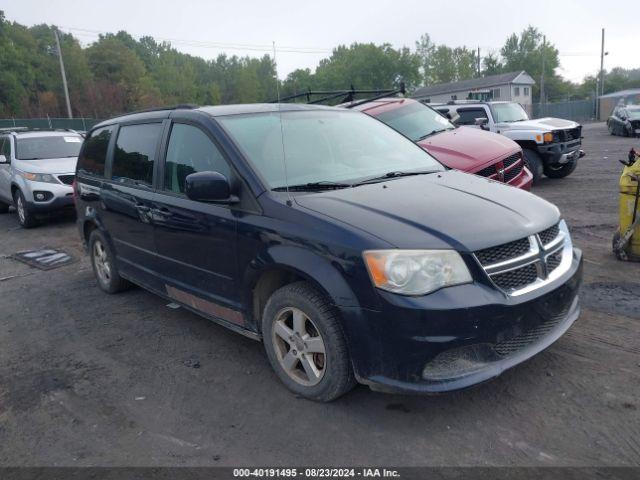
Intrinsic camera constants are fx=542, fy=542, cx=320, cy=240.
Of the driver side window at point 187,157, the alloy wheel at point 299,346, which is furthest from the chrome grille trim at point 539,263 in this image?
the driver side window at point 187,157

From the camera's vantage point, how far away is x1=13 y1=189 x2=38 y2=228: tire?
9.84 metres

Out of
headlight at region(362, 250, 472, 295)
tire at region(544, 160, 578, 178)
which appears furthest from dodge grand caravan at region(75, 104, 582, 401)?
tire at region(544, 160, 578, 178)

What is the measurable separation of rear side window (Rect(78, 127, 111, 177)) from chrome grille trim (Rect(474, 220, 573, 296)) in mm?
4052

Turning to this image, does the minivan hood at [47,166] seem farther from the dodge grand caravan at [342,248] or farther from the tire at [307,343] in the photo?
the tire at [307,343]

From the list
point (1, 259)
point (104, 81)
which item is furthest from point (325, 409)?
point (104, 81)

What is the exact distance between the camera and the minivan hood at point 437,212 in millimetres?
2932

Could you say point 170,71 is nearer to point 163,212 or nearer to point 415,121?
point 415,121

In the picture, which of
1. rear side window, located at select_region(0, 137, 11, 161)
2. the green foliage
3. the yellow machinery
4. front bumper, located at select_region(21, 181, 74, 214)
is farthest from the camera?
the green foliage

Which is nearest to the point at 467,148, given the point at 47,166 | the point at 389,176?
the point at 389,176

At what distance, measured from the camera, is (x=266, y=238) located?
3.35 meters

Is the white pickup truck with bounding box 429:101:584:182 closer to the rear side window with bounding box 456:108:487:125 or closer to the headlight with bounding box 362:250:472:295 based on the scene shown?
the rear side window with bounding box 456:108:487:125

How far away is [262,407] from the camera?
3363mm

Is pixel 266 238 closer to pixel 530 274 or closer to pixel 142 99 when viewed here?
pixel 530 274

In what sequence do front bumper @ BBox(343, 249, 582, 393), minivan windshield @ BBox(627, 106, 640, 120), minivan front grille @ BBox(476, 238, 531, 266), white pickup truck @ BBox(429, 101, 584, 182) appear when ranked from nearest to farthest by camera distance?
front bumper @ BBox(343, 249, 582, 393), minivan front grille @ BBox(476, 238, 531, 266), white pickup truck @ BBox(429, 101, 584, 182), minivan windshield @ BBox(627, 106, 640, 120)
